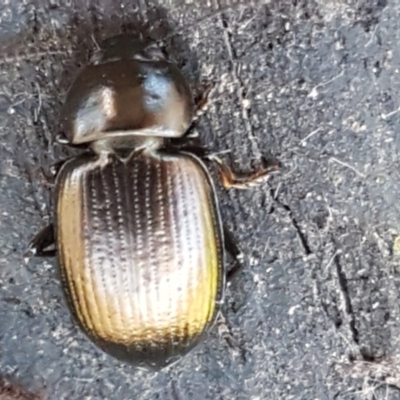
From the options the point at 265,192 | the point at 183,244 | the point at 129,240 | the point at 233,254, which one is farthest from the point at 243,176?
the point at 129,240

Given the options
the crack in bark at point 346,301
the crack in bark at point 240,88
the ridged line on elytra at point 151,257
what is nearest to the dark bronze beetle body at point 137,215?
the ridged line on elytra at point 151,257

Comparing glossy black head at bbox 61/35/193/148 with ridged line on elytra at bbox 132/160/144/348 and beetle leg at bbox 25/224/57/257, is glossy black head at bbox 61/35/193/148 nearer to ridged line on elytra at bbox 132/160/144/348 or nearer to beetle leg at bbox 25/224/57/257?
ridged line on elytra at bbox 132/160/144/348

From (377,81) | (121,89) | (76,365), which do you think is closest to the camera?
(121,89)

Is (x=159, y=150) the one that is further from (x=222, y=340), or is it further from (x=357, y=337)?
(x=357, y=337)

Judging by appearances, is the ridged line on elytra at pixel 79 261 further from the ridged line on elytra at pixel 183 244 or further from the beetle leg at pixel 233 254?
Answer: the beetle leg at pixel 233 254

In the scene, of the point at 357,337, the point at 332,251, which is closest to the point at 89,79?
the point at 332,251

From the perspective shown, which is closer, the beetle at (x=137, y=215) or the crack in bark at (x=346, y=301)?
the beetle at (x=137, y=215)

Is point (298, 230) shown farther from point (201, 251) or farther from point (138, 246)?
point (138, 246)
